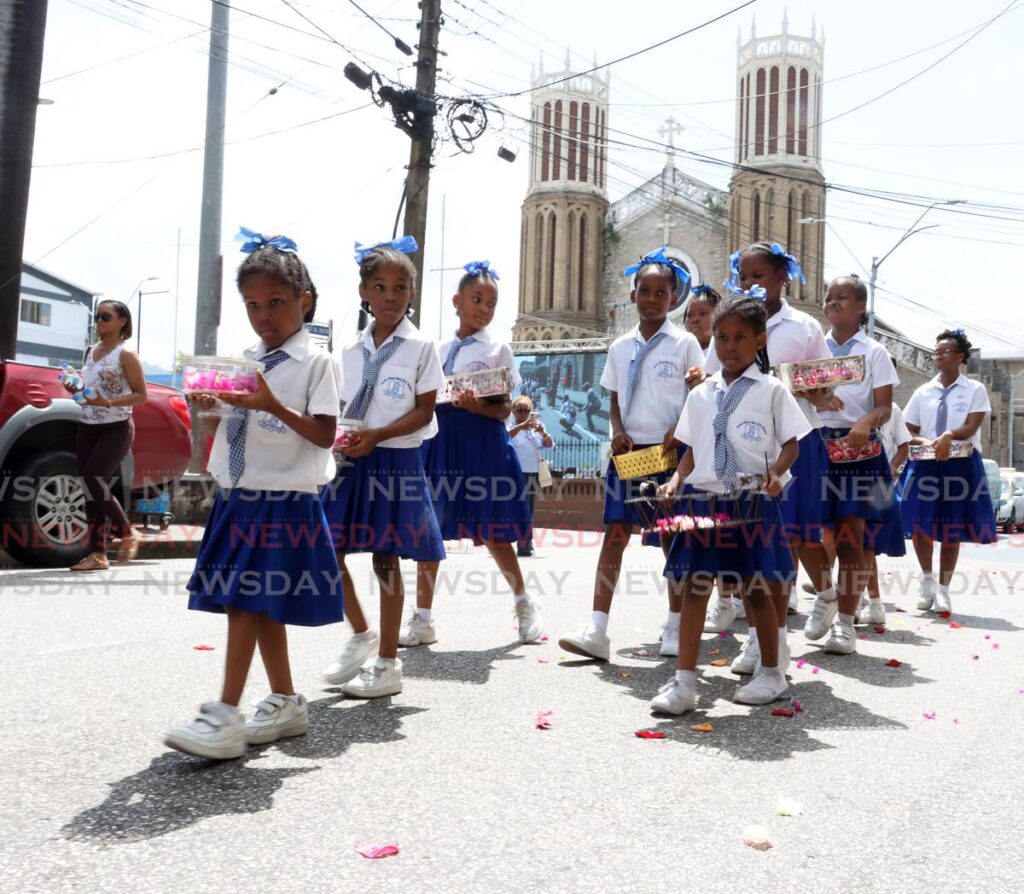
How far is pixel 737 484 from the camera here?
4188 millimetres

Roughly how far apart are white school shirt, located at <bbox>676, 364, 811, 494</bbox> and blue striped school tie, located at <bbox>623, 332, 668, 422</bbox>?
102 cm

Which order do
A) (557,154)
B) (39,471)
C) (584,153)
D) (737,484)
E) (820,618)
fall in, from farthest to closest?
(584,153) → (557,154) → (39,471) → (820,618) → (737,484)

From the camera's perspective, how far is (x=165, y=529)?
1148 centimetres

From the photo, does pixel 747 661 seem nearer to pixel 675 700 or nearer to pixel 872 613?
pixel 675 700

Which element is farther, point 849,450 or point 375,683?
point 849,450

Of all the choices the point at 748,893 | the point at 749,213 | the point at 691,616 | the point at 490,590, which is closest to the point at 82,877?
the point at 748,893

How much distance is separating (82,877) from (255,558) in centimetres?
119

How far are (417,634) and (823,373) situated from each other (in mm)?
2380

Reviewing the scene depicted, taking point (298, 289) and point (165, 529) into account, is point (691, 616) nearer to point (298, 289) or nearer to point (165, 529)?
point (298, 289)

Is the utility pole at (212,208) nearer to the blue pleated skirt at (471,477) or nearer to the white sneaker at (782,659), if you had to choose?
the blue pleated skirt at (471,477)

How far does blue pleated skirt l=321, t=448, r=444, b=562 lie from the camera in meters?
4.27

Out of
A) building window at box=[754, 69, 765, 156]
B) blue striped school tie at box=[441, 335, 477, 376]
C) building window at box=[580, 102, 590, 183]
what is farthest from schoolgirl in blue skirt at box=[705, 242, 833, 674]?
building window at box=[580, 102, 590, 183]

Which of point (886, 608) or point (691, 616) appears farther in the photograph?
point (886, 608)

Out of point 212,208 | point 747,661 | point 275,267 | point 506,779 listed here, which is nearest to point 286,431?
point 275,267
